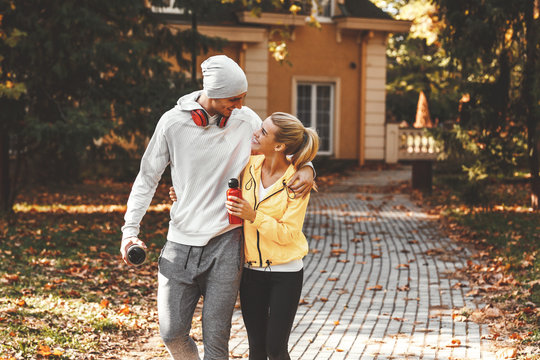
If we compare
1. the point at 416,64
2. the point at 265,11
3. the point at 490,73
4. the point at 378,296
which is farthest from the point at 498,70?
the point at 416,64

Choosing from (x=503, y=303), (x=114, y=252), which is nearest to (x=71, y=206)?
(x=114, y=252)

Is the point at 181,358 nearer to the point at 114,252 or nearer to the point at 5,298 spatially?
the point at 5,298

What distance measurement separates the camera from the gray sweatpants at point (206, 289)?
3744 mm

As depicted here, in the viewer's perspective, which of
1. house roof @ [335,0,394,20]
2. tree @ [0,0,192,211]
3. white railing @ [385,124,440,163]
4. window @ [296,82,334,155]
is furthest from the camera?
window @ [296,82,334,155]

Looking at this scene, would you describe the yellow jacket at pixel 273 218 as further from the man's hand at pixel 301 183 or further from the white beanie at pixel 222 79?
the white beanie at pixel 222 79

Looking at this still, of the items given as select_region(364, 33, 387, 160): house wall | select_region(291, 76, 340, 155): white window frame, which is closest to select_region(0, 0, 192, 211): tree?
select_region(291, 76, 340, 155): white window frame

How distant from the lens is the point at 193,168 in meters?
3.76

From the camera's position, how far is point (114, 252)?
1024 centimetres

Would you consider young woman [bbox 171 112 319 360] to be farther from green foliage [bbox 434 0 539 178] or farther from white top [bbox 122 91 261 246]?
green foliage [bbox 434 0 539 178]

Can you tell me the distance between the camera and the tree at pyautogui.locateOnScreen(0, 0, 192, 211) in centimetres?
1138

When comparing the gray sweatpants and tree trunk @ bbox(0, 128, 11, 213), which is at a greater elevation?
the gray sweatpants

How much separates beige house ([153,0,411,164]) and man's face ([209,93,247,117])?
20414 mm

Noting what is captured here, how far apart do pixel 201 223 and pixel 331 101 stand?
2202 cm

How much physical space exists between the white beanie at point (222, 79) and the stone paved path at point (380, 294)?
2755 mm
